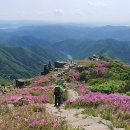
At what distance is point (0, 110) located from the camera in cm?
1823

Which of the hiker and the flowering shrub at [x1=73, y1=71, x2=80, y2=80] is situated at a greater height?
the hiker

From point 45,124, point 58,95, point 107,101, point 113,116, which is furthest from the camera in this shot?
point 58,95

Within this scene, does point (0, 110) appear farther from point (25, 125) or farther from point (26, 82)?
point (26, 82)

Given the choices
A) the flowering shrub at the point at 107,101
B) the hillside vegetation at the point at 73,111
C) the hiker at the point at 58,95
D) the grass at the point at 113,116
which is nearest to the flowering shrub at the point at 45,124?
the hillside vegetation at the point at 73,111

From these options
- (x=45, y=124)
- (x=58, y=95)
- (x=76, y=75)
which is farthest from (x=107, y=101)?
(x=76, y=75)

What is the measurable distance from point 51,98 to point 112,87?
761 cm

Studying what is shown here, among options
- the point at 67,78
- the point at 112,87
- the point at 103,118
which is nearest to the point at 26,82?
the point at 67,78

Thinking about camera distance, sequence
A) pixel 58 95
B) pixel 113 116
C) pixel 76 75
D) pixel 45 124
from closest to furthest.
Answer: pixel 45 124 < pixel 113 116 < pixel 58 95 < pixel 76 75

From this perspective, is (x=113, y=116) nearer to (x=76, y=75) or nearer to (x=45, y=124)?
(x=45, y=124)

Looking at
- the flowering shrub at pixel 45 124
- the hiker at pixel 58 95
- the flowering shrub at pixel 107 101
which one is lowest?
the hiker at pixel 58 95

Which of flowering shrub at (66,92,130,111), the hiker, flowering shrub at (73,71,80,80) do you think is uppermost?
flowering shrub at (66,92,130,111)

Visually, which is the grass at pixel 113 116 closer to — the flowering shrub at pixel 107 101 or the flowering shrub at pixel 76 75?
the flowering shrub at pixel 107 101

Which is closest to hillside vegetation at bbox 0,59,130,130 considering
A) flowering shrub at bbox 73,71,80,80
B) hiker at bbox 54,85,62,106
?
hiker at bbox 54,85,62,106

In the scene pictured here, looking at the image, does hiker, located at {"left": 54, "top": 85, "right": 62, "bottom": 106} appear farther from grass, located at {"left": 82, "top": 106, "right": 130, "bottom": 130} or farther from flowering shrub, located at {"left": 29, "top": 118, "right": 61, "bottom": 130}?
flowering shrub, located at {"left": 29, "top": 118, "right": 61, "bottom": 130}
